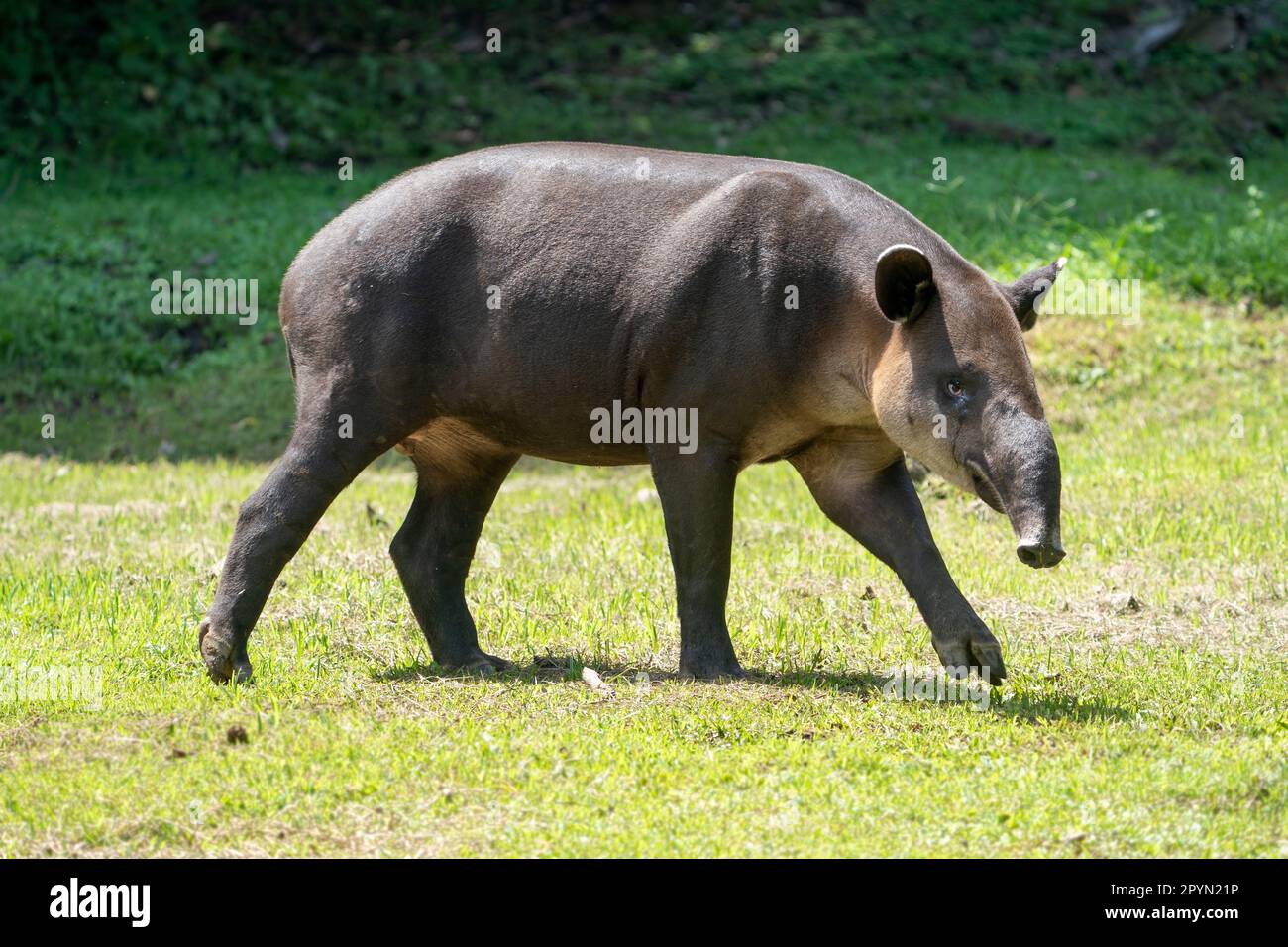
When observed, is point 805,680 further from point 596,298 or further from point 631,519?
point 631,519

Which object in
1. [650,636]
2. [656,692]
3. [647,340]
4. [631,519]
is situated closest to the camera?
[656,692]

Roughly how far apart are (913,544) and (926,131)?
1357 cm

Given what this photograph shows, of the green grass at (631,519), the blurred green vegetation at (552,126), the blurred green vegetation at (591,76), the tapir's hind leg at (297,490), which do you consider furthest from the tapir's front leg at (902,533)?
the blurred green vegetation at (591,76)

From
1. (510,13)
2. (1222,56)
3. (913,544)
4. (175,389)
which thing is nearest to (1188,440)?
(913,544)

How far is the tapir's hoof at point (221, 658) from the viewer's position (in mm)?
7910

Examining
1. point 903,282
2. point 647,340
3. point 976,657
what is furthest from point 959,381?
point 647,340

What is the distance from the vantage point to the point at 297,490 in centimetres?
806

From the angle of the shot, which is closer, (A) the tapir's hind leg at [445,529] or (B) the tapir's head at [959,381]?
(B) the tapir's head at [959,381]

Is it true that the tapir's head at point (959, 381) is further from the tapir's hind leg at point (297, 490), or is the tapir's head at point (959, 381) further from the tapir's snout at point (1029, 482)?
the tapir's hind leg at point (297, 490)

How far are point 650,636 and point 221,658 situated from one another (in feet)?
6.87

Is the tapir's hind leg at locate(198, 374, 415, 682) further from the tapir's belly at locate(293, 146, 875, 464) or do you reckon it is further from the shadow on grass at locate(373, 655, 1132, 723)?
the shadow on grass at locate(373, 655, 1132, 723)

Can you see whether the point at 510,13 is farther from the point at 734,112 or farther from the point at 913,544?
the point at 913,544

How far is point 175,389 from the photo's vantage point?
15.8 meters

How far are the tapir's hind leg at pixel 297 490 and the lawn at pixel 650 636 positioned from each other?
0.37 metres
